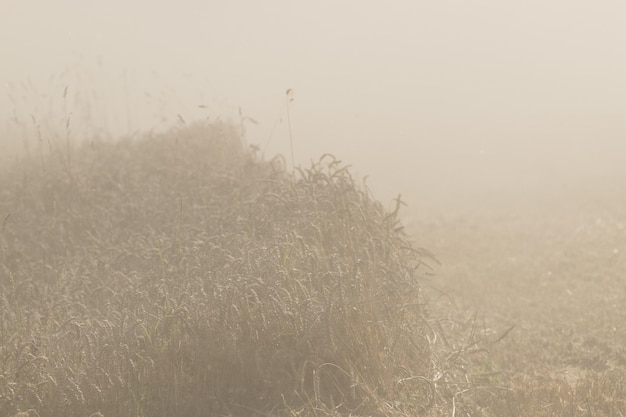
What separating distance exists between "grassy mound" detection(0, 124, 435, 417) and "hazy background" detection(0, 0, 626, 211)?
6.53 metres

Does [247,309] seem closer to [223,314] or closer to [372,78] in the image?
[223,314]

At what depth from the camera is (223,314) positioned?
462 centimetres

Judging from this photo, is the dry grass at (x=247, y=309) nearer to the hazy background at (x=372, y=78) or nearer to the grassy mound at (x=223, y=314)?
the grassy mound at (x=223, y=314)

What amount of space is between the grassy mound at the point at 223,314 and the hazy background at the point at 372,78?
21.4 ft

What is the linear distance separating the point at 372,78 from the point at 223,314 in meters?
27.6

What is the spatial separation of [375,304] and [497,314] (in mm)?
3498

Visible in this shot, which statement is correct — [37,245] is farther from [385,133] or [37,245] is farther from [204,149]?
[385,133]

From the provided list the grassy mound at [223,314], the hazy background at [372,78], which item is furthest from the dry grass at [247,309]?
the hazy background at [372,78]

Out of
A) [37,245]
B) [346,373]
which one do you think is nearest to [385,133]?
[37,245]

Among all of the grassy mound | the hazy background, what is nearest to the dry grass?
the grassy mound

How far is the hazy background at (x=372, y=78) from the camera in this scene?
20531 millimetres

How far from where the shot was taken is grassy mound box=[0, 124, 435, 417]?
170 inches

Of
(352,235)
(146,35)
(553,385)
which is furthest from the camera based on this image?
(146,35)

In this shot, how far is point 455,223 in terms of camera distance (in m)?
13.5
